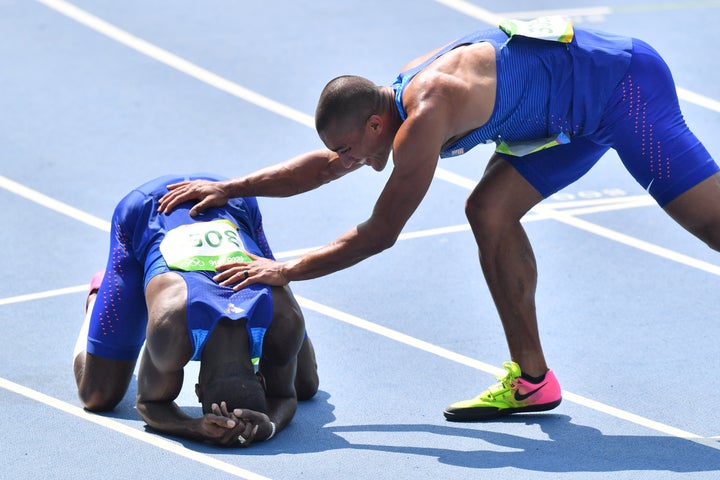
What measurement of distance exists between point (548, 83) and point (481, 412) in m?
1.51

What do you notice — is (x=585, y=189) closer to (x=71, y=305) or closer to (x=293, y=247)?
(x=293, y=247)

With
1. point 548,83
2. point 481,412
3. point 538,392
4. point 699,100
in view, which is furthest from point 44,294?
point 699,100

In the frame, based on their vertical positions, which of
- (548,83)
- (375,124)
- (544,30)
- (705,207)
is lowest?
(705,207)

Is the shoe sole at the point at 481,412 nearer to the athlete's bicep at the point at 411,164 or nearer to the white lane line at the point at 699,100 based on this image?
the athlete's bicep at the point at 411,164

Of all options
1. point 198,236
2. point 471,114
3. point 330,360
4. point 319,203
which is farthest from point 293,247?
point 471,114

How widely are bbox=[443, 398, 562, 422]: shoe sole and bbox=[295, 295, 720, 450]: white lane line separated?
0.20 metres

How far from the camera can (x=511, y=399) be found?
5.64 meters

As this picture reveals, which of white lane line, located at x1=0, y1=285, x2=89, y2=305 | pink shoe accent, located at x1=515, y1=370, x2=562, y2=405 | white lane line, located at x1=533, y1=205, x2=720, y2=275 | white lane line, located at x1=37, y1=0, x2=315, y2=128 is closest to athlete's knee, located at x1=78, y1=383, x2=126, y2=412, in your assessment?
white lane line, located at x1=0, y1=285, x2=89, y2=305

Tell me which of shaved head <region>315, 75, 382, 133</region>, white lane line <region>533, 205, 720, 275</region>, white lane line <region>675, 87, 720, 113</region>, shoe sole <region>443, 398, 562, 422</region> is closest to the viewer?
shaved head <region>315, 75, 382, 133</region>

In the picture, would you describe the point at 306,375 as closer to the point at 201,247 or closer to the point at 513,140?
the point at 201,247

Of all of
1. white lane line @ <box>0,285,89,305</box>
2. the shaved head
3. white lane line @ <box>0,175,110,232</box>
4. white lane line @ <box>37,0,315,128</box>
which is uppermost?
the shaved head

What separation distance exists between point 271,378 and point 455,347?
125cm

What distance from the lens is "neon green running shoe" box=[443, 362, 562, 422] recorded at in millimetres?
5594

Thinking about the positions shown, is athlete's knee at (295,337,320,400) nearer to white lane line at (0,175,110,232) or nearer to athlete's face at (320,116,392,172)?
athlete's face at (320,116,392,172)
